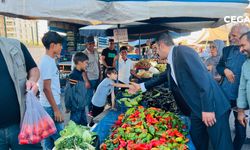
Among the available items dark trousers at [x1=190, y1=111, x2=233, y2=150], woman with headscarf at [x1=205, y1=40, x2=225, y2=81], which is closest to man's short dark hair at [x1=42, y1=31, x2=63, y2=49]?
dark trousers at [x1=190, y1=111, x2=233, y2=150]

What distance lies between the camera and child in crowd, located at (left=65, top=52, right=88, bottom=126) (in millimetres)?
3918

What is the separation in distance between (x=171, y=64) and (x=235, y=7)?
106 centimetres

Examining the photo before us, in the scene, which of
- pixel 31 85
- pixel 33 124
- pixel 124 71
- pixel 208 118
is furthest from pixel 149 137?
pixel 124 71

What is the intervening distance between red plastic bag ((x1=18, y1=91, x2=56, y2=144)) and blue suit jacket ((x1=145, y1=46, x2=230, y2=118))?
1.42m

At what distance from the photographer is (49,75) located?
2982 mm

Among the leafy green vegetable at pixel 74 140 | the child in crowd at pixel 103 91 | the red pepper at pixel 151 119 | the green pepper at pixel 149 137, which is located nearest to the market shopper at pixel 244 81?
the red pepper at pixel 151 119

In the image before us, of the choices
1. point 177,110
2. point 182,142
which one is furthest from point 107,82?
point 182,142

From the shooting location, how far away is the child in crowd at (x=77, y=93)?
3.92m

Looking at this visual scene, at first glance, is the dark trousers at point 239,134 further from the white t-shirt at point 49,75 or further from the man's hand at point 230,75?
the white t-shirt at point 49,75

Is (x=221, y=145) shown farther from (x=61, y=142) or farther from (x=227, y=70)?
(x=61, y=142)

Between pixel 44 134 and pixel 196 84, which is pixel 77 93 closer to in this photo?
pixel 44 134

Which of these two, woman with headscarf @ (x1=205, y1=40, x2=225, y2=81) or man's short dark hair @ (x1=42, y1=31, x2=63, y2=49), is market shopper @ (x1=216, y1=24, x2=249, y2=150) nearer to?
woman with headscarf @ (x1=205, y1=40, x2=225, y2=81)

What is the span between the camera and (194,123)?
9.70 feet

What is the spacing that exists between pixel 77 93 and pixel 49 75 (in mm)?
984
